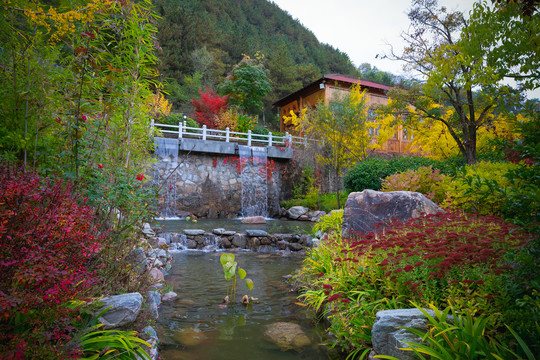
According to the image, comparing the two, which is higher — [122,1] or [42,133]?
[122,1]

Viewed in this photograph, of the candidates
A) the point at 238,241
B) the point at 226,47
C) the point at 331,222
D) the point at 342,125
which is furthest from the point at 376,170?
the point at 226,47

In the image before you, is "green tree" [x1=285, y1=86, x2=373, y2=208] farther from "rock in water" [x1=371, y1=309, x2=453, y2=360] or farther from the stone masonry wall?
"rock in water" [x1=371, y1=309, x2=453, y2=360]

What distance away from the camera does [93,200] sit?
2812 mm

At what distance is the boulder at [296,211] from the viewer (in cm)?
1436

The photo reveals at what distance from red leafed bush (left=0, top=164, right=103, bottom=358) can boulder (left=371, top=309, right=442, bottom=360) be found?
2.15 metres

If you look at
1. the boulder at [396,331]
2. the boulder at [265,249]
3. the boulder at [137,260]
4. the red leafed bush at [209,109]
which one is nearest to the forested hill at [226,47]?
the red leafed bush at [209,109]

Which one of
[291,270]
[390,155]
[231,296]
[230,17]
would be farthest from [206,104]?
[230,17]

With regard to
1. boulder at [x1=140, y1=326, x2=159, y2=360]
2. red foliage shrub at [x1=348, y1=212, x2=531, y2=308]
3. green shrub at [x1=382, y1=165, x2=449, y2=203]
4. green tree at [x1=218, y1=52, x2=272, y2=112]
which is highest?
green tree at [x1=218, y1=52, x2=272, y2=112]

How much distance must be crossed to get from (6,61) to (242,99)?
20.1 m

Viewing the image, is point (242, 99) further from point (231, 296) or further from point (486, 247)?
point (486, 247)

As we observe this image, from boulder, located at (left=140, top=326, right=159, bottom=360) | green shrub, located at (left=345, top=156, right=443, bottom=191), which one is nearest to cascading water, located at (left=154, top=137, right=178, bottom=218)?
green shrub, located at (left=345, top=156, right=443, bottom=191)

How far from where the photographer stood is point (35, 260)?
5.12ft

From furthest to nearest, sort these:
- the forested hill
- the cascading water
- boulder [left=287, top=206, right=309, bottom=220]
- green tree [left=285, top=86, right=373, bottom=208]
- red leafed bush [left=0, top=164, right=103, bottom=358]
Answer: the forested hill → boulder [left=287, top=206, right=309, bottom=220] → the cascading water → green tree [left=285, top=86, right=373, bottom=208] → red leafed bush [left=0, top=164, right=103, bottom=358]

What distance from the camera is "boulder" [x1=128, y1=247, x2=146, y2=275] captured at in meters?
3.03
